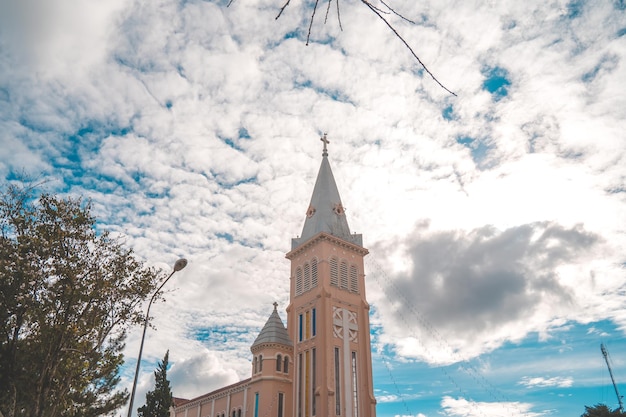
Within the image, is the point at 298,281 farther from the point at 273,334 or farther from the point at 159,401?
the point at 159,401

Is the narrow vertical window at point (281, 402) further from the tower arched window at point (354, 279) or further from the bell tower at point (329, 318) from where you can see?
the tower arched window at point (354, 279)

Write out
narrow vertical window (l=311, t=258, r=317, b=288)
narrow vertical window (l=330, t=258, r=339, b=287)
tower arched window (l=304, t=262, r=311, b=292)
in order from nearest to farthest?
narrow vertical window (l=330, t=258, r=339, b=287), narrow vertical window (l=311, t=258, r=317, b=288), tower arched window (l=304, t=262, r=311, b=292)

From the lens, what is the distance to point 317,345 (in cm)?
3859

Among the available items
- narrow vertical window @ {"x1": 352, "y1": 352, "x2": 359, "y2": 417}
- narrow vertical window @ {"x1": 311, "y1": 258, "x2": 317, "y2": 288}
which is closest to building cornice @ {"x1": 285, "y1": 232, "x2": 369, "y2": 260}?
narrow vertical window @ {"x1": 311, "y1": 258, "x2": 317, "y2": 288}

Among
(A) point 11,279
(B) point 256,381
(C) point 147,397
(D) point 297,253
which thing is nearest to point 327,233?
(D) point 297,253

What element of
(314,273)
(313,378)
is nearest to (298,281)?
(314,273)

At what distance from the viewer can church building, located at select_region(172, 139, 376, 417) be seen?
123ft

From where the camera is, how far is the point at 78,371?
17125mm

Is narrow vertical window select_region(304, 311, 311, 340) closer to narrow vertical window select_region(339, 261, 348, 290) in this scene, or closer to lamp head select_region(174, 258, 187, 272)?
narrow vertical window select_region(339, 261, 348, 290)

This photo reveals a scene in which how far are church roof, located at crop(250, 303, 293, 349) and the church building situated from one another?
8 centimetres

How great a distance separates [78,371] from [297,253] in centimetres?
2943

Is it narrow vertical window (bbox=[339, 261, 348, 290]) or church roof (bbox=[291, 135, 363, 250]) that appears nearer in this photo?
narrow vertical window (bbox=[339, 261, 348, 290])

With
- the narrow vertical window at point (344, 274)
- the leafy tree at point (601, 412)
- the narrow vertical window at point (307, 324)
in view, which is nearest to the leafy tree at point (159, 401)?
the narrow vertical window at point (307, 324)

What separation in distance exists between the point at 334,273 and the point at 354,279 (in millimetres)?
2309
